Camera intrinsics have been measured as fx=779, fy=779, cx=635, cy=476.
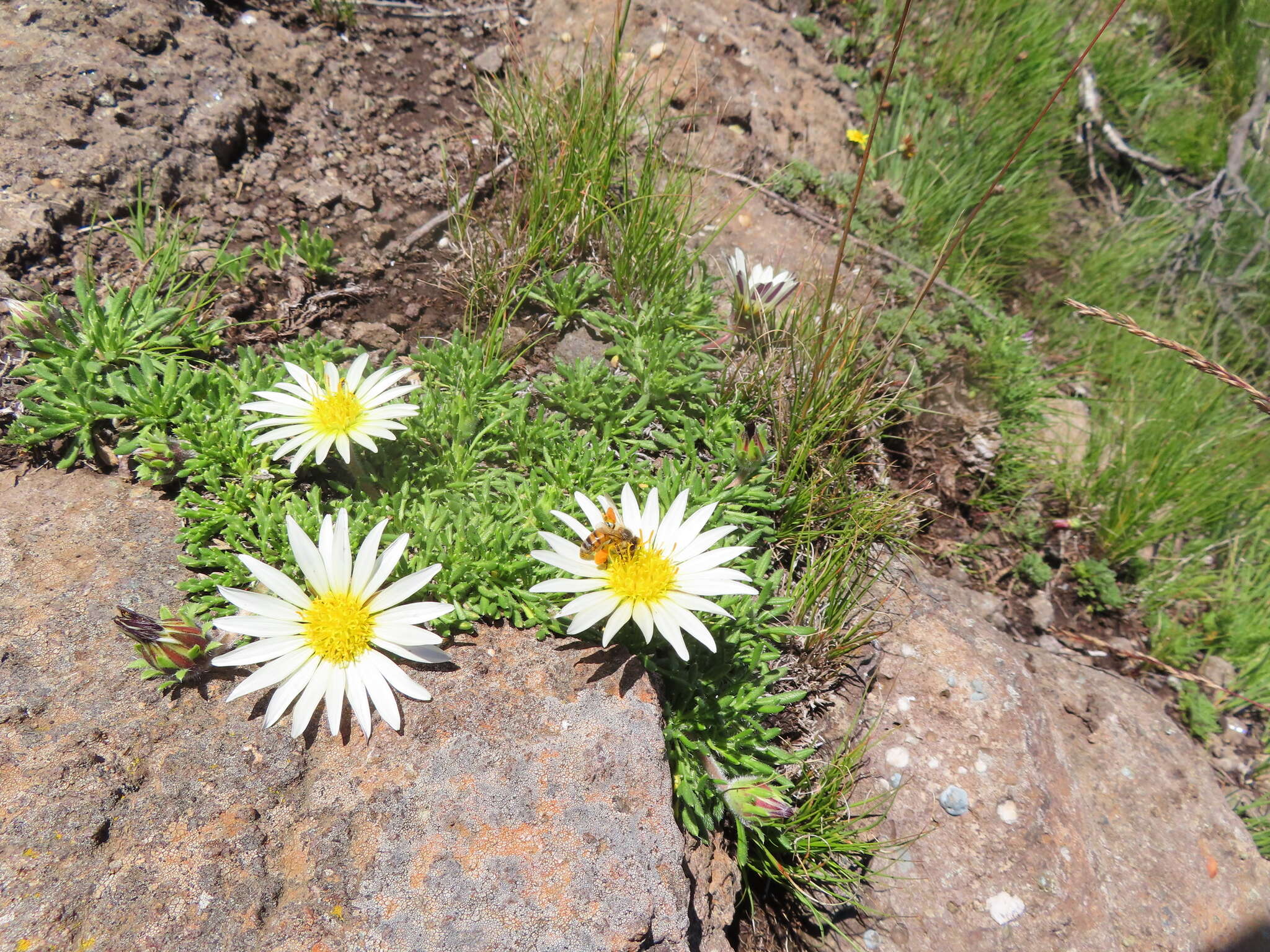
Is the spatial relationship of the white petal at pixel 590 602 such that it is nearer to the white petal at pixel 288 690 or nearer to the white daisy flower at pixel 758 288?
the white petal at pixel 288 690

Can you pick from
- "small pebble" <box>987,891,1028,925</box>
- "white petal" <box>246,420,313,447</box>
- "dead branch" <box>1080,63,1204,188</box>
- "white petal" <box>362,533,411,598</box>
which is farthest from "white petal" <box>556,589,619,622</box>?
"dead branch" <box>1080,63,1204,188</box>

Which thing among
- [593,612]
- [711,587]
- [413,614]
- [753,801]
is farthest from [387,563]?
[753,801]

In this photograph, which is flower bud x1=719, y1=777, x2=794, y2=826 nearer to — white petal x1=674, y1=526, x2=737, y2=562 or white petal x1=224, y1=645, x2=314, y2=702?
white petal x1=674, y1=526, x2=737, y2=562

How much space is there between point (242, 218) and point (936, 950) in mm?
3966

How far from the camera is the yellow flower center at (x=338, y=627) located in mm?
2164

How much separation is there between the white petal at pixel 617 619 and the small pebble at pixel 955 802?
1471 mm

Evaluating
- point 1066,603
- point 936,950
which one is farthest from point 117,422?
point 1066,603

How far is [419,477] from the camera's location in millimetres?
2820

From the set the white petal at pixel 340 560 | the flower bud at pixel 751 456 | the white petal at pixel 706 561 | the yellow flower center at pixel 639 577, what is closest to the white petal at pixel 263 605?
the white petal at pixel 340 560

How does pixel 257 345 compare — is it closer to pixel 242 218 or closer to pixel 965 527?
pixel 242 218

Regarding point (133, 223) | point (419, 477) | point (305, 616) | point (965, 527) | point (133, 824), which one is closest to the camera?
point (133, 824)

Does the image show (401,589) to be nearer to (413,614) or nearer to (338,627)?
(413,614)

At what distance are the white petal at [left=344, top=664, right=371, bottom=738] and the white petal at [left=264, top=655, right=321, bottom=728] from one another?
0.09 m

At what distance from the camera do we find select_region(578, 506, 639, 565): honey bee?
2.26 m
